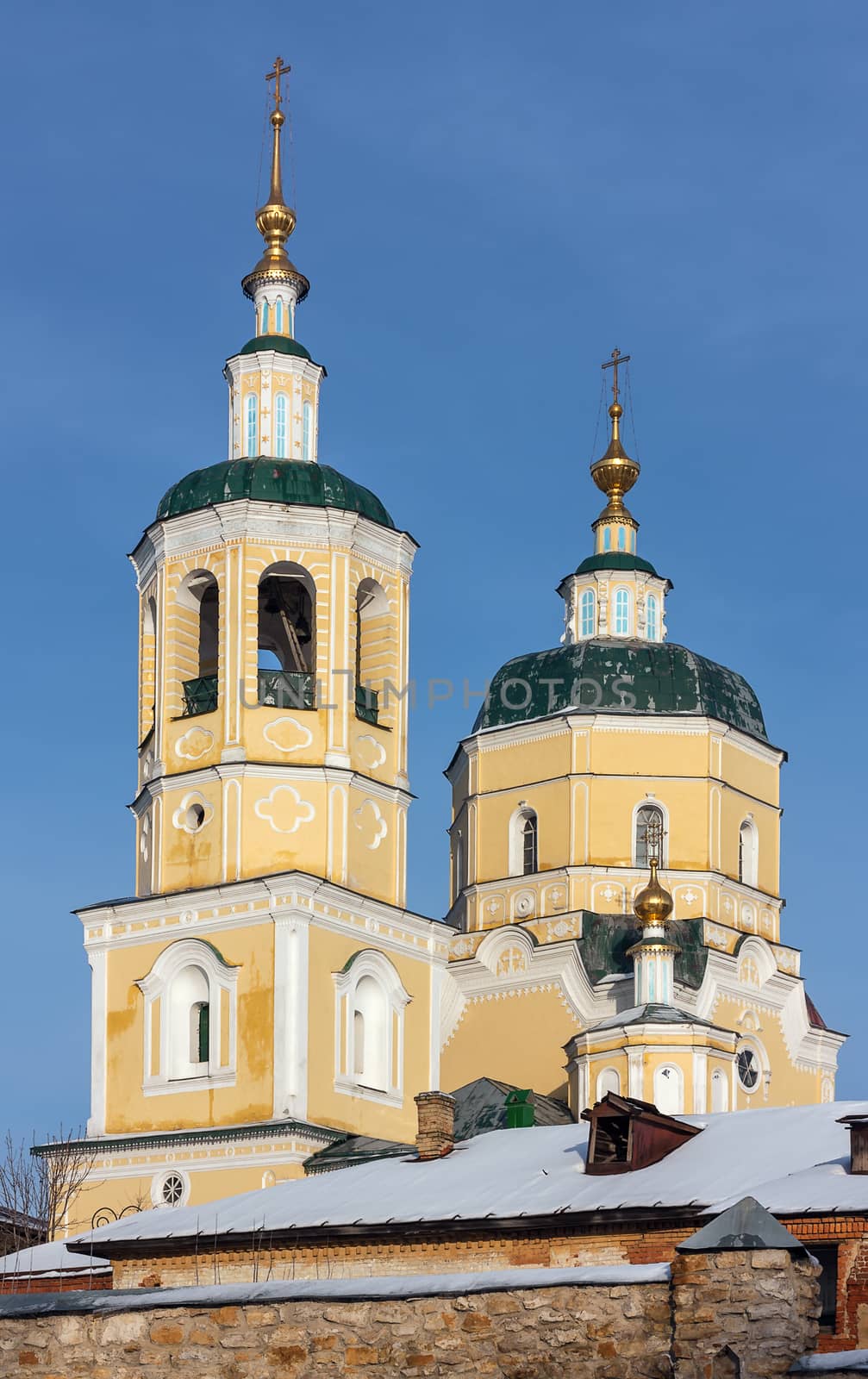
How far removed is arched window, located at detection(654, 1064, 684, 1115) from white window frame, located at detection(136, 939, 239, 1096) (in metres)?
6.55

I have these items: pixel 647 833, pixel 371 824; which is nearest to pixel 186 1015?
pixel 371 824

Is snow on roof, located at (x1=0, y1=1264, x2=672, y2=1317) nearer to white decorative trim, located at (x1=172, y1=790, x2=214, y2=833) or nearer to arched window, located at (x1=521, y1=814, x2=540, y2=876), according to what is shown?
white decorative trim, located at (x1=172, y1=790, x2=214, y2=833)

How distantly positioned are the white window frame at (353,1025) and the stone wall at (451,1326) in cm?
1861

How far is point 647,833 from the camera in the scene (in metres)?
40.8

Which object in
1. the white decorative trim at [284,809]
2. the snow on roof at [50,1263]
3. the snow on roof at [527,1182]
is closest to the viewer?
the snow on roof at [527,1182]

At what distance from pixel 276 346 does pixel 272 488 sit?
8.69 ft

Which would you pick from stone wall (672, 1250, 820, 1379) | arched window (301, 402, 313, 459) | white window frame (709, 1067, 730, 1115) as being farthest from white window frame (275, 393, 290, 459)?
stone wall (672, 1250, 820, 1379)

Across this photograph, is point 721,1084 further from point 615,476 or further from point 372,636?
point 615,476

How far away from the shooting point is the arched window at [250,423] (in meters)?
35.9

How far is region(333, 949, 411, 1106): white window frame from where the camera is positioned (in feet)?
108

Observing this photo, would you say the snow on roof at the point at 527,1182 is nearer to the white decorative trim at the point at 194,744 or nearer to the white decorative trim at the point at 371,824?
the white decorative trim at the point at 371,824

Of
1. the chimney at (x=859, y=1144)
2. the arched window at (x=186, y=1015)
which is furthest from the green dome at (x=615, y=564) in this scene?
the chimney at (x=859, y=1144)

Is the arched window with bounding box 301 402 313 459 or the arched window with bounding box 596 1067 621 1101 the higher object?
the arched window with bounding box 301 402 313 459

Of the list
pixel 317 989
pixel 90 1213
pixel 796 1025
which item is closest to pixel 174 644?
pixel 317 989
